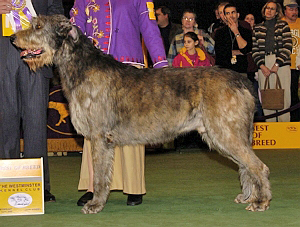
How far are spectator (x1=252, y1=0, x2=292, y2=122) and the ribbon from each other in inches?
248

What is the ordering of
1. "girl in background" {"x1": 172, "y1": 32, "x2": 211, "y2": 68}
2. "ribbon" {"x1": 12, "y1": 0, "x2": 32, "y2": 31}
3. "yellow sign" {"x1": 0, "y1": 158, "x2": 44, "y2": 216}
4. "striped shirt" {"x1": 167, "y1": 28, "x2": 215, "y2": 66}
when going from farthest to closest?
1. "striped shirt" {"x1": 167, "y1": 28, "x2": 215, "y2": 66}
2. "girl in background" {"x1": 172, "y1": 32, "x2": 211, "y2": 68}
3. "ribbon" {"x1": 12, "y1": 0, "x2": 32, "y2": 31}
4. "yellow sign" {"x1": 0, "y1": 158, "x2": 44, "y2": 216}

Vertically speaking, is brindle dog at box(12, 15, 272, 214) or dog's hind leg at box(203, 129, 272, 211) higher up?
brindle dog at box(12, 15, 272, 214)

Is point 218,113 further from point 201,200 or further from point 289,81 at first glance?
point 289,81

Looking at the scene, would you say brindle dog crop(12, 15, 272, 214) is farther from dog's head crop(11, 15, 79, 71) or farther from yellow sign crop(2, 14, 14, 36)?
yellow sign crop(2, 14, 14, 36)

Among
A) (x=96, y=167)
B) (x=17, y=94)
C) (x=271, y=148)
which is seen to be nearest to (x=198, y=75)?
(x=96, y=167)

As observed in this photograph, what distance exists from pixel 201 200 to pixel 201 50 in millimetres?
4301

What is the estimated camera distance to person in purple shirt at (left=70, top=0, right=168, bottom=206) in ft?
18.7

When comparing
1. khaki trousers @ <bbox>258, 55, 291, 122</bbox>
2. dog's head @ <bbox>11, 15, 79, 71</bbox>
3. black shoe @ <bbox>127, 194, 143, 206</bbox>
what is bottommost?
black shoe @ <bbox>127, 194, 143, 206</bbox>

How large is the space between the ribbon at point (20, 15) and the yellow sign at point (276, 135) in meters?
6.19

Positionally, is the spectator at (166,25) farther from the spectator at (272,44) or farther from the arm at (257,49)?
the spectator at (272,44)

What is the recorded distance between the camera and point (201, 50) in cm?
972

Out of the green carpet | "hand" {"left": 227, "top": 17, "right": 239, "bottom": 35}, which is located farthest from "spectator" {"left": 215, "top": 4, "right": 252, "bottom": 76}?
the green carpet

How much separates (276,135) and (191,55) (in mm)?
2466

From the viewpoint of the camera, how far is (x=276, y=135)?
421 inches
